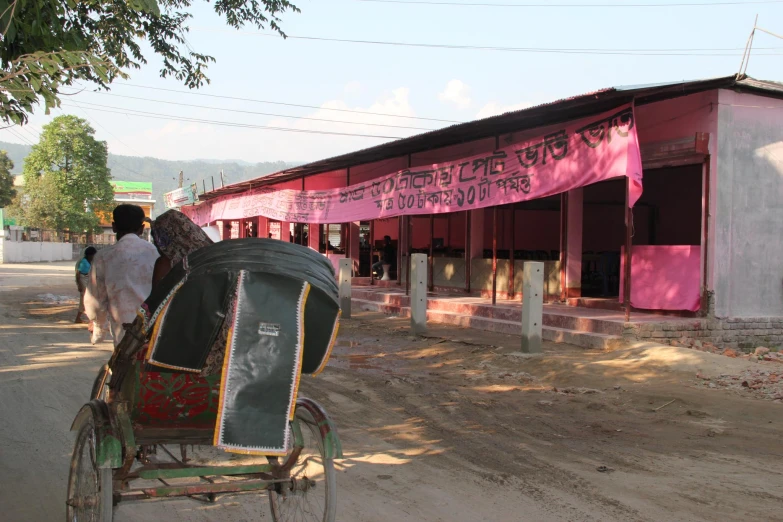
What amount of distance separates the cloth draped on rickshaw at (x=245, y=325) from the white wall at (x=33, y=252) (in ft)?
151

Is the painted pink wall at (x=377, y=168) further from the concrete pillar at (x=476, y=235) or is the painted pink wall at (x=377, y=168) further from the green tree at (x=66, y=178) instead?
the green tree at (x=66, y=178)

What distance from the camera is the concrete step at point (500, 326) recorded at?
10.0 metres

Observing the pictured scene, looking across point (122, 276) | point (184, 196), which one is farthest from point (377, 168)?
point (184, 196)

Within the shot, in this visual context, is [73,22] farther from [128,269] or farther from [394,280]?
[394,280]

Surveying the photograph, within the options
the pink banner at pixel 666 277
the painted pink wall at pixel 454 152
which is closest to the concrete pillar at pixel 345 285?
the painted pink wall at pixel 454 152

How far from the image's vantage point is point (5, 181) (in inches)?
1912

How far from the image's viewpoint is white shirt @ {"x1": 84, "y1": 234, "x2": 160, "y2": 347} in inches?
159

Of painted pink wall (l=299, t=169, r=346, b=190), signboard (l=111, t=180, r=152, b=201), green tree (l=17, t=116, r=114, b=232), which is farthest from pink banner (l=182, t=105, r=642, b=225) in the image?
signboard (l=111, t=180, r=152, b=201)

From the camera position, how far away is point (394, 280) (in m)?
20.0

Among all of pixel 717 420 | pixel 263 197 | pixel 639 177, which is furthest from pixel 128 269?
pixel 263 197

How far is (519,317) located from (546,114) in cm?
357

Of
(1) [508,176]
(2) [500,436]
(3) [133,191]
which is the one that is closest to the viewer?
(2) [500,436]

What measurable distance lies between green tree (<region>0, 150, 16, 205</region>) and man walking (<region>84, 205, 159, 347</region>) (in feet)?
164

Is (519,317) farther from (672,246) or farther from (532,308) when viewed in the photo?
(672,246)
